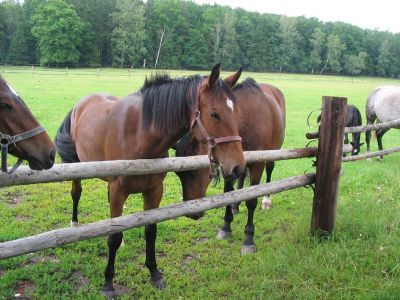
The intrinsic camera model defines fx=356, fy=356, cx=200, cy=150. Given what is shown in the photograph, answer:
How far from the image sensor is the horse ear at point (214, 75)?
2734 mm

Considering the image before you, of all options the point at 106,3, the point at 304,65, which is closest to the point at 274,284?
the point at 106,3

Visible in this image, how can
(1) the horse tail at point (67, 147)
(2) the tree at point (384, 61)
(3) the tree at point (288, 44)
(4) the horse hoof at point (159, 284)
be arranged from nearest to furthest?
(4) the horse hoof at point (159, 284), (1) the horse tail at point (67, 147), (3) the tree at point (288, 44), (2) the tree at point (384, 61)

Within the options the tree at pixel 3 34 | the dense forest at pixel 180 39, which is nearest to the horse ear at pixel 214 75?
the dense forest at pixel 180 39

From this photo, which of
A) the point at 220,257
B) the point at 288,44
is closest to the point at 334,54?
the point at 288,44

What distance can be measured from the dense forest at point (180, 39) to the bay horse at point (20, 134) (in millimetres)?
59379

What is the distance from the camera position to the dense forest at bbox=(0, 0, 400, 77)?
5877cm

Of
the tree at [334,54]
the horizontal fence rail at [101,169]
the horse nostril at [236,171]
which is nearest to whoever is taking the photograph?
the horizontal fence rail at [101,169]

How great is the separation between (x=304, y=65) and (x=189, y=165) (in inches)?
3254

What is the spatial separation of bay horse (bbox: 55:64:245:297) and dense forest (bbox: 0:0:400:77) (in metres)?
58.2

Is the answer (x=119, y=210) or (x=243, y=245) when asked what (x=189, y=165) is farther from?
(x=243, y=245)

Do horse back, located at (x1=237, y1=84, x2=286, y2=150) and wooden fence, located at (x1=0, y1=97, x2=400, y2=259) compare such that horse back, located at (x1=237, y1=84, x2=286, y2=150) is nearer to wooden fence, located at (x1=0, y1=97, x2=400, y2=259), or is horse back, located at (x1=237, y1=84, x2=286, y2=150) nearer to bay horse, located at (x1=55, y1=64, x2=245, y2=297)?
wooden fence, located at (x1=0, y1=97, x2=400, y2=259)

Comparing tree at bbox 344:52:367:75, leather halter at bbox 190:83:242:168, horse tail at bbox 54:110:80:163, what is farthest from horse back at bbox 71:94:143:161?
tree at bbox 344:52:367:75

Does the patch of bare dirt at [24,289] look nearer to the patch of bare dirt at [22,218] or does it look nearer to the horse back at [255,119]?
the patch of bare dirt at [22,218]

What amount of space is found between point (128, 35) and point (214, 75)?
6454 centimetres
